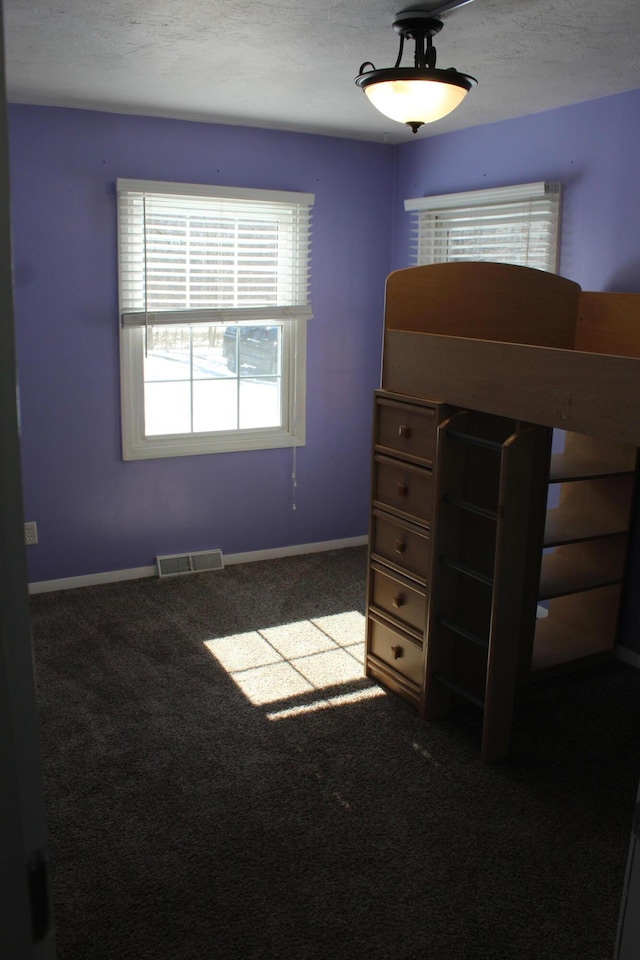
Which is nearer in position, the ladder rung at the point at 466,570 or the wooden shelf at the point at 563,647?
the ladder rung at the point at 466,570

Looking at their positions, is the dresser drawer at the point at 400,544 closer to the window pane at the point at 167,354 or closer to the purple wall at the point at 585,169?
the purple wall at the point at 585,169

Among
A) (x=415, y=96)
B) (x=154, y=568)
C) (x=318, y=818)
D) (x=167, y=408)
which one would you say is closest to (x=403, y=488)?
(x=318, y=818)

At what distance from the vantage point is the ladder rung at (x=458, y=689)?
113 inches

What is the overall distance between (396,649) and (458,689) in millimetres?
361

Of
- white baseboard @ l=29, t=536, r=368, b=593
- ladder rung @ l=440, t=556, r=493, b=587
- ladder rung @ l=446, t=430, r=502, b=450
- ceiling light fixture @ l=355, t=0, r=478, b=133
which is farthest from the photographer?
white baseboard @ l=29, t=536, r=368, b=593

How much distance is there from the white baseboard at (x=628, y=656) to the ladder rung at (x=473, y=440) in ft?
4.65

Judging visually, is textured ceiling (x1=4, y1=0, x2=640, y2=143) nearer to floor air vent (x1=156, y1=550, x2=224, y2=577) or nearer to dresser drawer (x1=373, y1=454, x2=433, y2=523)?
dresser drawer (x1=373, y1=454, x2=433, y2=523)

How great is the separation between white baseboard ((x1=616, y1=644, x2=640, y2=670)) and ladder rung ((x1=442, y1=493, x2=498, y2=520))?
1229mm

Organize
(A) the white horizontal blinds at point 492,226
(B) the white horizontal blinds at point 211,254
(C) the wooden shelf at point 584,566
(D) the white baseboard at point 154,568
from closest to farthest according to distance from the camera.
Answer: (C) the wooden shelf at point 584,566, (A) the white horizontal blinds at point 492,226, (B) the white horizontal blinds at point 211,254, (D) the white baseboard at point 154,568

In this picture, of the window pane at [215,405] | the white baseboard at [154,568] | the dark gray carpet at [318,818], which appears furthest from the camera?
the window pane at [215,405]

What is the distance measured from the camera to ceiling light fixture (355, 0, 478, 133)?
251cm

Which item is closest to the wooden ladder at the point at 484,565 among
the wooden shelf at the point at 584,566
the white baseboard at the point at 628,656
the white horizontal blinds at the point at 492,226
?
the wooden shelf at the point at 584,566

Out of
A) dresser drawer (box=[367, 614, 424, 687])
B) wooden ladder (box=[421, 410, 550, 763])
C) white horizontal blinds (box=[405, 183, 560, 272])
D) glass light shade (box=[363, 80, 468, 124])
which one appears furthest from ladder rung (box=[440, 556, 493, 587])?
white horizontal blinds (box=[405, 183, 560, 272])

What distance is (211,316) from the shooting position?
450 centimetres
